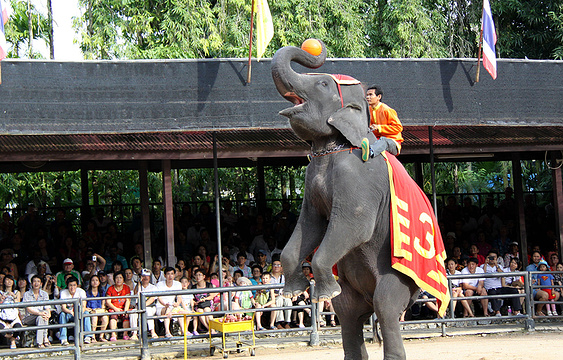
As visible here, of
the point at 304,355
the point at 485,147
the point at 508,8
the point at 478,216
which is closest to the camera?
the point at 304,355

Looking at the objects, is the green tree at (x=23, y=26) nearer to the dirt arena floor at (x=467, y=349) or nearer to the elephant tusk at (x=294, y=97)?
the dirt arena floor at (x=467, y=349)

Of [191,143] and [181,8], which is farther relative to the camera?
[181,8]

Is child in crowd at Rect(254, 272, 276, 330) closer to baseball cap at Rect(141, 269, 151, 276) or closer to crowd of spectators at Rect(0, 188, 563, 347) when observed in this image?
crowd of spectators at Rect(0, 188, 563, 347)

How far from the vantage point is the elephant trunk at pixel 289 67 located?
4.41 meters

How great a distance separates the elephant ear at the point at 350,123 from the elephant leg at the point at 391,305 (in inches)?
36.3

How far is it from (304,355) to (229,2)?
34.9 ft

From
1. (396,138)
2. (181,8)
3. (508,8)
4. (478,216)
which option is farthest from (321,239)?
(508,8)

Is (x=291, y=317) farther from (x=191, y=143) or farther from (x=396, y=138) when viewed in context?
(x=396, y=138)

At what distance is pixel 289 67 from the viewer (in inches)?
176

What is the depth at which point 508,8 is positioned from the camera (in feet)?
61.1

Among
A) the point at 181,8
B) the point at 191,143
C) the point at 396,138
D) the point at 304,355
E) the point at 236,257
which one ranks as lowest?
the point at 304,355

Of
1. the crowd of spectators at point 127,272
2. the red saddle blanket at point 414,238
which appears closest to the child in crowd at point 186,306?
the crowd of spectators at point 127,272

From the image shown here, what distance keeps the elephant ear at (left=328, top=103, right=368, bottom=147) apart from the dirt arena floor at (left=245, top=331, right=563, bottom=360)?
4.07 m

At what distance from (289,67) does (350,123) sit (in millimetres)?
529
